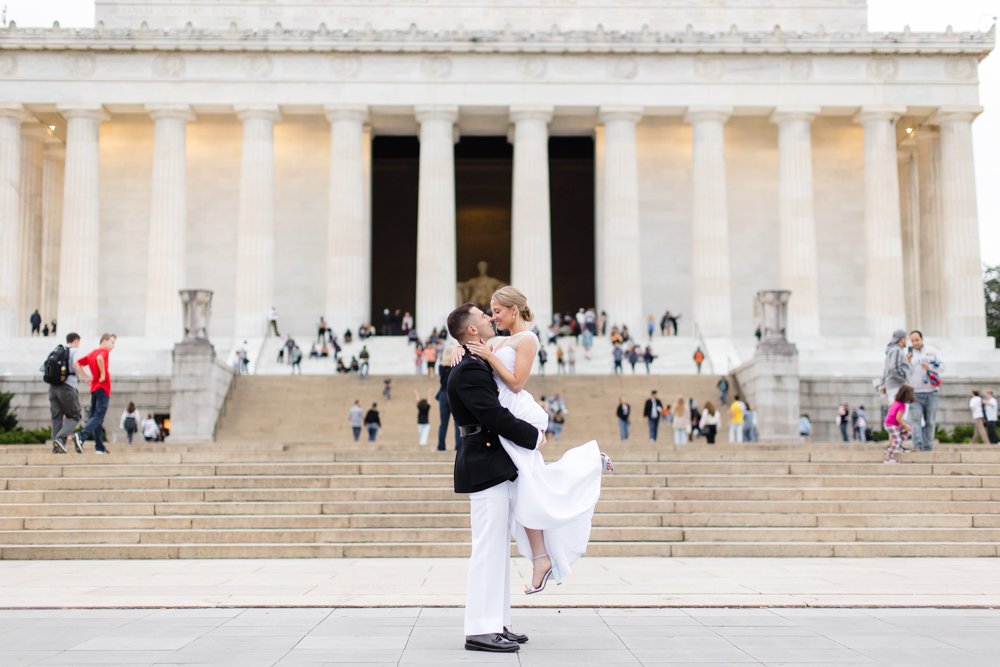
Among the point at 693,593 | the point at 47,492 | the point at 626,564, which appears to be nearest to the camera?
the point at 693,593

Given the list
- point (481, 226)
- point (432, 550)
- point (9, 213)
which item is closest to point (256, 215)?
point (9, 213)

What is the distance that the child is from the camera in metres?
22.8

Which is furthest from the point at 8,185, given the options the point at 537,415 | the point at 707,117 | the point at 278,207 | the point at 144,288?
the point at 537,415

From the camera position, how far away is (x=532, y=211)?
5650 cm

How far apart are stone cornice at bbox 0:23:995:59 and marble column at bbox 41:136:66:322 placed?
8659 mm

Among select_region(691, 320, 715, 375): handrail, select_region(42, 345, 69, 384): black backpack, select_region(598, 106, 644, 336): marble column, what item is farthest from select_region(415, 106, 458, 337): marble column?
select_region(42, 345, 69, 384): black backpack

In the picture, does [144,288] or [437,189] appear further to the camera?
[144,288]

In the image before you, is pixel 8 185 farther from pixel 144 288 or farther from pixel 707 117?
pixel 707 117

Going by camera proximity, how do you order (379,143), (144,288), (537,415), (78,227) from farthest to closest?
1. (379,143)
2. (144,288)
3. (78,227)
4. (537,415)

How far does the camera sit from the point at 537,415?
9.70m

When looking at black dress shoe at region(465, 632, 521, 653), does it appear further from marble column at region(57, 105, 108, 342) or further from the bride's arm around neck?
marble column at region(57, 105, 108, 342)

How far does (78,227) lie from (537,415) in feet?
167

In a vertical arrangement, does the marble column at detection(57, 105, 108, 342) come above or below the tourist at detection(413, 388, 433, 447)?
above

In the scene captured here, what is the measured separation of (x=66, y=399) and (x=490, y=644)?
16959 millimetres
